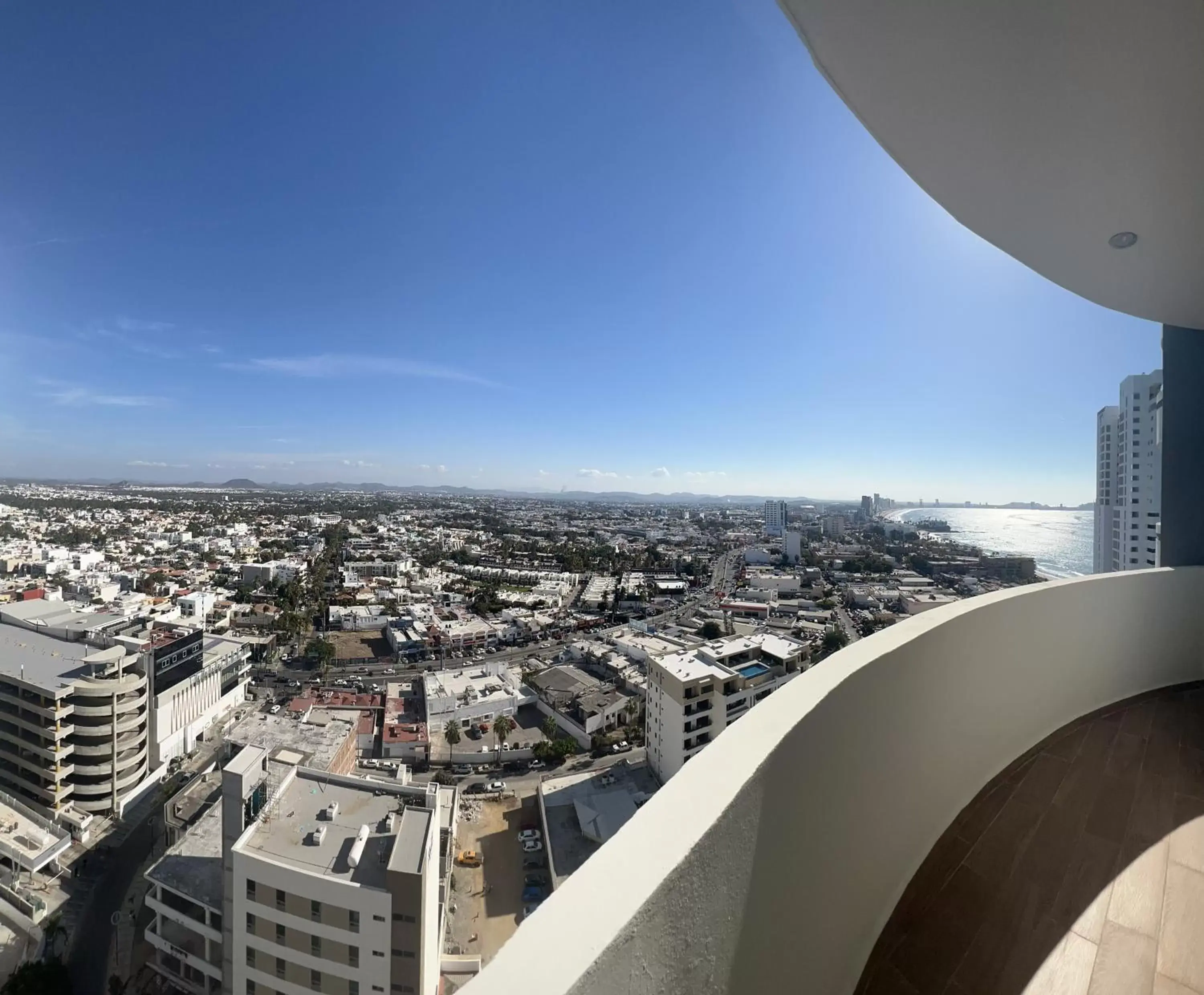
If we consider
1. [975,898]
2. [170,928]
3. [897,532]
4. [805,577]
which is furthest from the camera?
[897,532]

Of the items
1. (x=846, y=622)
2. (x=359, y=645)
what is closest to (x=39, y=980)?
(x=359, y=645)

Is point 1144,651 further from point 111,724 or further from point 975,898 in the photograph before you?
point 111,724

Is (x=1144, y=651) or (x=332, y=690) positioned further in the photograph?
(x=332, y=690)

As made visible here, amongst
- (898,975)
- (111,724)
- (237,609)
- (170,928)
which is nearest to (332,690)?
(111,724)

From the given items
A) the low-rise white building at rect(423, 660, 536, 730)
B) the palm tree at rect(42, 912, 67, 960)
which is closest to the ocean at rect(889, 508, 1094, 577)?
the palm tree at rect(42, 912, 67, 960)

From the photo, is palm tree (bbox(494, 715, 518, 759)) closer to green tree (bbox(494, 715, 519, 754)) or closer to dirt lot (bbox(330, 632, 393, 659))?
green tree (bbox(494, 715, 519, 754))

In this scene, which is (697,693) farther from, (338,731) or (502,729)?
(338,731)
